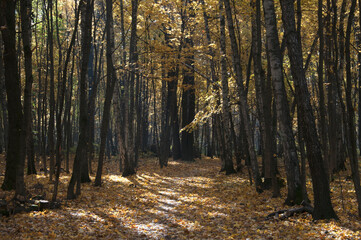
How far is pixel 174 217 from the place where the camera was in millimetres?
8172

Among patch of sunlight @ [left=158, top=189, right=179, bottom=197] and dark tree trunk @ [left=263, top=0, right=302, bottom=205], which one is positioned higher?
dark tree trunk @ [left=263, top=0, right=302, bottom=205]

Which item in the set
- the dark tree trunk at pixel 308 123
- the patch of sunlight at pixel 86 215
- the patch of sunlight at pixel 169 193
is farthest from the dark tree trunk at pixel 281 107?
the patch of sunlight at pixel 86 215

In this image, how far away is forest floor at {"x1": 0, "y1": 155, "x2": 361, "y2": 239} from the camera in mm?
6281

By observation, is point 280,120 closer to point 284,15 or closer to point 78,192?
point 284,15

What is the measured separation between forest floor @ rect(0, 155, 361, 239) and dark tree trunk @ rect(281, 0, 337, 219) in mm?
462

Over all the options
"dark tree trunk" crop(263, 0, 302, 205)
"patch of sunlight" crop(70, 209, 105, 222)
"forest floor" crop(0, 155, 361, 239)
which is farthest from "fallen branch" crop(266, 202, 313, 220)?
"patch of sunlight" crop(70, 209, 105, 222)

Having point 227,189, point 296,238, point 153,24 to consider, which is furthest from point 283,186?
point 153,24

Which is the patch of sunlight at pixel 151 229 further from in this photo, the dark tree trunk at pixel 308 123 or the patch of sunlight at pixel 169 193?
the patch of sunlight at pixel 169 193

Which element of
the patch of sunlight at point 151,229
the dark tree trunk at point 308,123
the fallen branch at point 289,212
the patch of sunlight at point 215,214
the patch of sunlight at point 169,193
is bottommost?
the patch of sunlight at point 215,214

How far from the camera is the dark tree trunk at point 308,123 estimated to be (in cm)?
654

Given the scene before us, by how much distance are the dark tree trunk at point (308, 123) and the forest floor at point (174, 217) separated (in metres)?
0.46

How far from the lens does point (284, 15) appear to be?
6715 mm

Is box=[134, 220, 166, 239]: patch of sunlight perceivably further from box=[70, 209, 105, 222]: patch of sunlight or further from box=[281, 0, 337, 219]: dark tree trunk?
box=[281, 0, 337, 219]: dark tree trunk

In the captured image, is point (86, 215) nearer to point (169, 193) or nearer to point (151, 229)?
point (151, 229)
